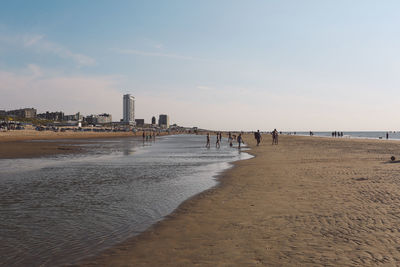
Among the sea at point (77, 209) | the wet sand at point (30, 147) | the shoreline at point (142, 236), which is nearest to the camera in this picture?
the shoreline at point (142, 236)

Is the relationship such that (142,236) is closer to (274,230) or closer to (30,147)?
(274,230)

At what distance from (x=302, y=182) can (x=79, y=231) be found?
973 cm

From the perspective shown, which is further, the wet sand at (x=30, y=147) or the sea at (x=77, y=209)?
the wet sand at (x=30, y=147)

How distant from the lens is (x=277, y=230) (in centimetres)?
684

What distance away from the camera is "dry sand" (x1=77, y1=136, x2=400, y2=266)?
17.4 feet

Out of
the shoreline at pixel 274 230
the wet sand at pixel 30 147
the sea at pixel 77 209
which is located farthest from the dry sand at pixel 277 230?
the wet sand at pixel 30 147

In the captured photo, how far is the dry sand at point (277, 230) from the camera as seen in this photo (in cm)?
531

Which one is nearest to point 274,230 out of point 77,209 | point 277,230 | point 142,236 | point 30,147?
point 277,230

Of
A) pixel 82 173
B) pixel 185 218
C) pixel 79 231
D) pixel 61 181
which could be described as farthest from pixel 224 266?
pixel 82 173

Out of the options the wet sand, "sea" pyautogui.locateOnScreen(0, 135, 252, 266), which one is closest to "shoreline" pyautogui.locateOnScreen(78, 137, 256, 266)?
"sea" pyautogui.locateOnScreen(0, 135, 252, 266)

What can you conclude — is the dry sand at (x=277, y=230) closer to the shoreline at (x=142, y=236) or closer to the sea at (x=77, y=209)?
the shoreline at (x=142, y=236)

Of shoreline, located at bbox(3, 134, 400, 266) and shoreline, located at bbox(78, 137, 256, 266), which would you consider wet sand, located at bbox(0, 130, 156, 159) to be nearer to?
shoreline, located at bbox(78, 137, 256, 266)

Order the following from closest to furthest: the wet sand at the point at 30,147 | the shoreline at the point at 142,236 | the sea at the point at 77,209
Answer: the shoreline at the point at 142,236 → the sea at the point at 77,209 → the wet sand at the point at 30,147

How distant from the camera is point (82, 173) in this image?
16.3m
